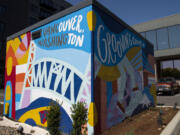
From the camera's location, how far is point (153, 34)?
26141mm

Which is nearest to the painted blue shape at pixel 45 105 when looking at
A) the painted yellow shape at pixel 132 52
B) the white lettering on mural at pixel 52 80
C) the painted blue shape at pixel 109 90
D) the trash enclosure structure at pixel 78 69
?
the trash enclosure structure at pixel 78 69

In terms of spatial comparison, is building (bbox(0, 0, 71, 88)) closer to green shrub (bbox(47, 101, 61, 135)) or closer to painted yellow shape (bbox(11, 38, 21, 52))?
painted yellow shape (bbox(11, 38, 21, 52))

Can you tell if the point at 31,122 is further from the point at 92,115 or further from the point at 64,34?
the point at 64,34

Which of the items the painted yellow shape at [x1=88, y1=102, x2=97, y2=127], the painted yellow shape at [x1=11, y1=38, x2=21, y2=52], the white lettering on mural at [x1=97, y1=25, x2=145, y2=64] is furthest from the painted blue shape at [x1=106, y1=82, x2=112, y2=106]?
the painted yellow shape at [x1=11, y1=38, x2=21, y2=52]

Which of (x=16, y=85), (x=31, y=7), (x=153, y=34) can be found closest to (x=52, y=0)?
(x=31, y=7)

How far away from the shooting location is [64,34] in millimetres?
5734

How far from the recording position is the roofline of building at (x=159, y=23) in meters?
24.1

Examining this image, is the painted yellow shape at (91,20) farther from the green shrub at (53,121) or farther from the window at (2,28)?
the window at (2,28)

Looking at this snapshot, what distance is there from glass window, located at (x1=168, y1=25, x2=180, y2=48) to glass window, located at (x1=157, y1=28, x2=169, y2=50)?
731mm

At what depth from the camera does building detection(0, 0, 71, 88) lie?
96.8ft

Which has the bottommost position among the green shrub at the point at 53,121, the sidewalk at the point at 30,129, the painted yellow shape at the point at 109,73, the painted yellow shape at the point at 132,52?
the sidewalk at the point at 30,129

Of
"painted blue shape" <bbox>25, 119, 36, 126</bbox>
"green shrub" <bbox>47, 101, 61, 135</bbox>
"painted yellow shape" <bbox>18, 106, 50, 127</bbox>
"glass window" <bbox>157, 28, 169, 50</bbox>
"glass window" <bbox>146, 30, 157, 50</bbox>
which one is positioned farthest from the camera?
"glass window" <bbox>146, 30, 157, 50</bbox>

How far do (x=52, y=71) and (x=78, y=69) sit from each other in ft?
4.60

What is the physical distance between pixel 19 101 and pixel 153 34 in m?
24.9
